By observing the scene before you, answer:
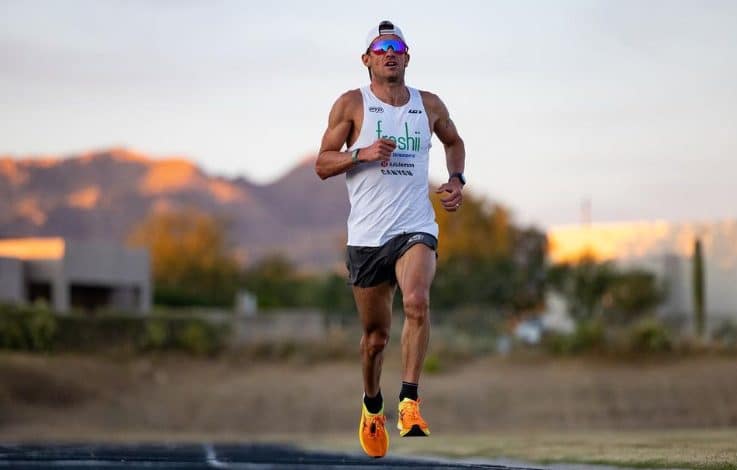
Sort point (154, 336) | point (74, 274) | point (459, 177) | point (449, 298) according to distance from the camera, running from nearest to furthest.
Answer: point (459, 177)
point (154, 336)
point (74, 274)
point (449, 298)

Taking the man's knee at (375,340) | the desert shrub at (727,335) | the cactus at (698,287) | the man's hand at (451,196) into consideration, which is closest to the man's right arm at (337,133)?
the man's hand at (451,196)

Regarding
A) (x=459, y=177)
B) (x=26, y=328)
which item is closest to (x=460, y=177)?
(x=459, y=177)

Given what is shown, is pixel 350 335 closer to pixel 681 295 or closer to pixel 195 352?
pixel 195 352

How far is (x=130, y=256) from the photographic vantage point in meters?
60.9

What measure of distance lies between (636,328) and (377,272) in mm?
30237

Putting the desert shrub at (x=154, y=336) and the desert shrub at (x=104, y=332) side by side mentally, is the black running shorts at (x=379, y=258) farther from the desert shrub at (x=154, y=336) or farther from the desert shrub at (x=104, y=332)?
the desert shrub at (x=154, y=336)

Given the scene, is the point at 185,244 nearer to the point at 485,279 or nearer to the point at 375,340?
the point at 485,279

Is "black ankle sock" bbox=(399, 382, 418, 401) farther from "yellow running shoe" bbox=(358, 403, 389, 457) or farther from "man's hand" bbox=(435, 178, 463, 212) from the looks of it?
"man's hand" bbox=(435, 178, 463, 212)

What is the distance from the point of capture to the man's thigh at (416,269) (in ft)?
32.5

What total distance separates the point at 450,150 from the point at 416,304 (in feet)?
4.88

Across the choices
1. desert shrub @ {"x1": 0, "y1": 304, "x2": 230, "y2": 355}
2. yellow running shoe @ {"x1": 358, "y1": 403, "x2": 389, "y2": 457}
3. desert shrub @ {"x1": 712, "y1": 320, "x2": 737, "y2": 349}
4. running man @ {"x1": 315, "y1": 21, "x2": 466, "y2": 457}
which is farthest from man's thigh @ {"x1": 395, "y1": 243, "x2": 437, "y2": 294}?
desert shrub @ {"x1": 712, "y1": 320, "x2": 737, "y2": 349}

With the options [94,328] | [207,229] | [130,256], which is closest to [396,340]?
[94,328]

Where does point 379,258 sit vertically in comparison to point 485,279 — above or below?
above

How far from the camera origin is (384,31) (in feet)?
33.9
